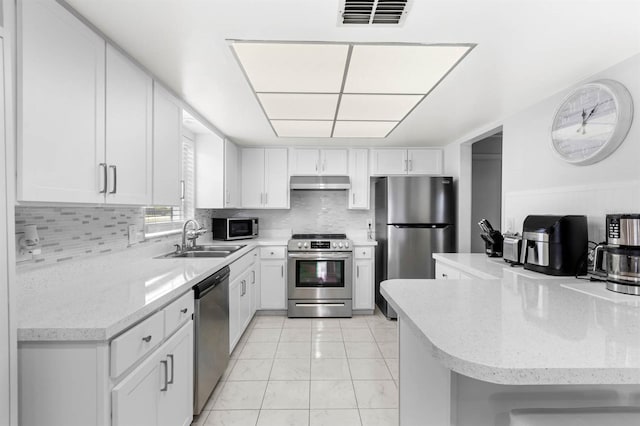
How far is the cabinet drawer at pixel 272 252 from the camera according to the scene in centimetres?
390

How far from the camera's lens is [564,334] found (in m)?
0.94

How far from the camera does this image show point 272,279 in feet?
12.8

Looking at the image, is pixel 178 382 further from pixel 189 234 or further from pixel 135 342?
pixel 189 234

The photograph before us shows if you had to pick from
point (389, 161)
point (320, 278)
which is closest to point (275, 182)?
point (320, 278)

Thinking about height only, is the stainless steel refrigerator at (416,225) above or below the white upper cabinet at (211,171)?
below

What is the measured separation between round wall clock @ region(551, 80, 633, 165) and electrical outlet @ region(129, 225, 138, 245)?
3041mm

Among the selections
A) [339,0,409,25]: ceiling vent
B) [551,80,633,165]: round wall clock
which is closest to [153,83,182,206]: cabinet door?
[339,0,409,25]: ceiling vent

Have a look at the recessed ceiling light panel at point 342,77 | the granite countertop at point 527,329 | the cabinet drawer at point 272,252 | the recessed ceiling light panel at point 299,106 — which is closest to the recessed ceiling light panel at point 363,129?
the recessed ceiling light panel at point 342,77

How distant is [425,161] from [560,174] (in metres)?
2.04

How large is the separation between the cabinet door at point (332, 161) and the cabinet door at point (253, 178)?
2.60 ft

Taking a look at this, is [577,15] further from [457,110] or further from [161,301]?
[161,301]

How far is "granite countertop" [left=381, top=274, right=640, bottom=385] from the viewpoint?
741 millimetres

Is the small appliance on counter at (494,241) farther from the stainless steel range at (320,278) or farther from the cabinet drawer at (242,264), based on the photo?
the cabinet drawer at (242,264)

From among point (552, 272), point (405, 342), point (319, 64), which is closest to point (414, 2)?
point (319, 64)
